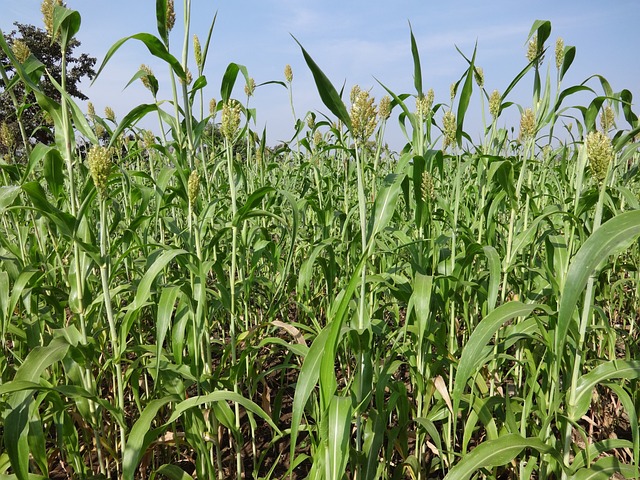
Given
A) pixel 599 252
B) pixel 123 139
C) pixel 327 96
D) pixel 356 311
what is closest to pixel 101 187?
pixel 327 96

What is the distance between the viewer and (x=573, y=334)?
116 cm

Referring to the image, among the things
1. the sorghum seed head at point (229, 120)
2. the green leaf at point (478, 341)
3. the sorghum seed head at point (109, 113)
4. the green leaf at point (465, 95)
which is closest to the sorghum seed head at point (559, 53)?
the green leaf at point (465, 95)

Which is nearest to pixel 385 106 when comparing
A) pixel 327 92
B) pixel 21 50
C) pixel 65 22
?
pixel 327 92

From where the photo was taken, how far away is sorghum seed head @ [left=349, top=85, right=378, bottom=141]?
115 cm

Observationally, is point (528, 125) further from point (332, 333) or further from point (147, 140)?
point (147, 140)

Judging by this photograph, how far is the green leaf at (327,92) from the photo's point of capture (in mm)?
946

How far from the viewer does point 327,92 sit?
1021 millimetres

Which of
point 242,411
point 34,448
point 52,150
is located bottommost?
point 242,411

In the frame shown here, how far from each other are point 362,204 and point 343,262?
1.16m

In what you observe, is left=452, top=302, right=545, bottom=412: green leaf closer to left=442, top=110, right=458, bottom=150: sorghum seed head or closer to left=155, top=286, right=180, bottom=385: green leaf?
left=155, top=286, right=180, bottom=385: green leaf

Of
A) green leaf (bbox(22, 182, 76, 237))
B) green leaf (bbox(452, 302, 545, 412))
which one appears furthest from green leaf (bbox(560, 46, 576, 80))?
green leaf (bbox(22, 182, 76, 237))

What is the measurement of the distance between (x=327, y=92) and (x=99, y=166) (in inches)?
26.1

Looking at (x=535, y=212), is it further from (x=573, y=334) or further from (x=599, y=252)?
(x=599, y=252)

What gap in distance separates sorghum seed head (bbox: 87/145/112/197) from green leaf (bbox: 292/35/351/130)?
63 cm
